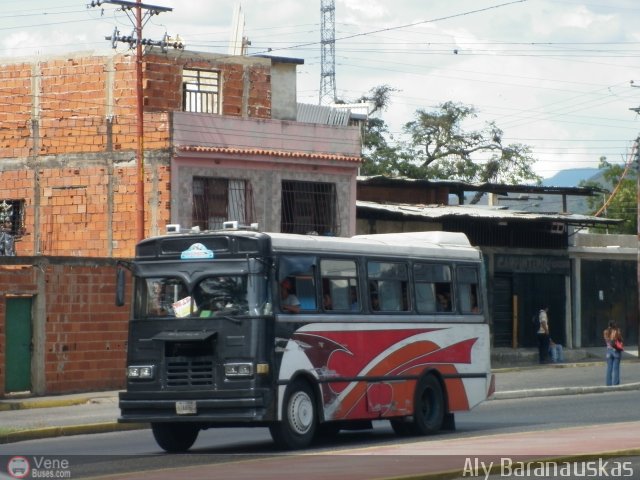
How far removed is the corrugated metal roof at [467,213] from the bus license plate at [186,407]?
69.5 ft

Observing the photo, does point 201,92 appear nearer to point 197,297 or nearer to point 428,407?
point 428,407

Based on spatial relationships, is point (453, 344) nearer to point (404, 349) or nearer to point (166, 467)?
point (404, 349)

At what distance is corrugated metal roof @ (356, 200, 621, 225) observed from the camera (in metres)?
37.2

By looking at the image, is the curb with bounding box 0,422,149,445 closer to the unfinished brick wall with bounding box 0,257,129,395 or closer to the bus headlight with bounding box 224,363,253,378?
the bus headlight with bounding box 224,363,253,378

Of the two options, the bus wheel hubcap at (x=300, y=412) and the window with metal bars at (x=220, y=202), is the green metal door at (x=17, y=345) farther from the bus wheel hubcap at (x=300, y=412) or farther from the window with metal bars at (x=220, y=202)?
the bus wheel hubcap at (x=300, y=412)

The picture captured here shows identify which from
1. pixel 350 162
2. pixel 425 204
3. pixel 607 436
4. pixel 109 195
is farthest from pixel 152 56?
pixel 607 436

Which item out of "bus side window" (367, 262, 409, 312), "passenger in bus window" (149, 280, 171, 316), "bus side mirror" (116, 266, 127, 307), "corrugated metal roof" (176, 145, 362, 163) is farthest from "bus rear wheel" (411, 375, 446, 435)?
"corrugated metal roof" (176, 145, 362, 163)

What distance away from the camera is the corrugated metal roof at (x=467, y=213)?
3719cm

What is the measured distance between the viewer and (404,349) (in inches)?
737

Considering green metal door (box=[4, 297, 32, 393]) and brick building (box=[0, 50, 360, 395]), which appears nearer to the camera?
green metal door (box=[4, 297, 32, 393])

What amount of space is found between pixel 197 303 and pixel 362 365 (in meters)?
2.73

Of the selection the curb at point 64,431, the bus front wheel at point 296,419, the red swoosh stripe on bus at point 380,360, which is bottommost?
the curb at point 64,431

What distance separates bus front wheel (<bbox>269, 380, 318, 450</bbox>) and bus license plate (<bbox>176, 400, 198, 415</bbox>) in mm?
990

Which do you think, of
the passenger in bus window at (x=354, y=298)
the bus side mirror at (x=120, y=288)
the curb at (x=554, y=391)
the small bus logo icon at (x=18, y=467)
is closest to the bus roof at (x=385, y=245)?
the passenger in bus window at (x=354, y=298)
